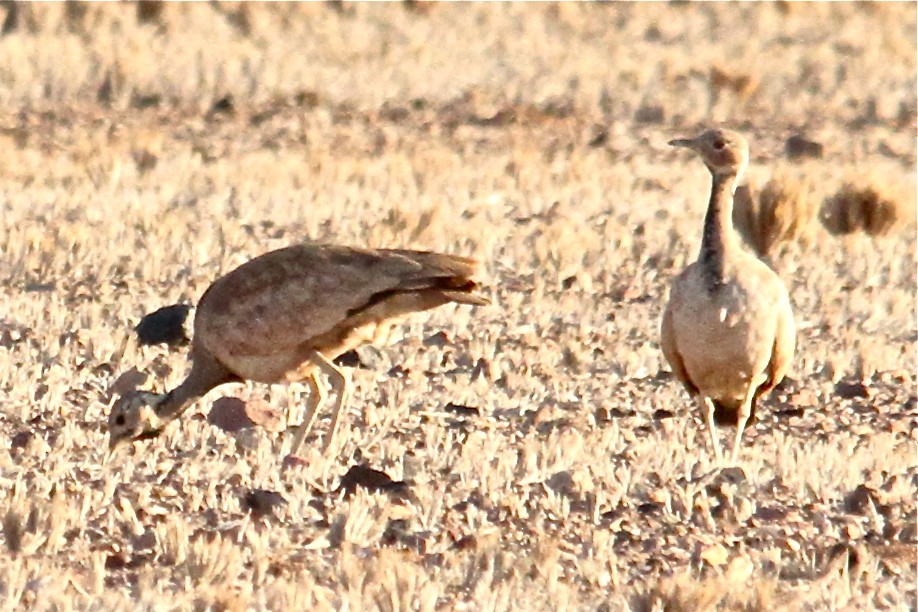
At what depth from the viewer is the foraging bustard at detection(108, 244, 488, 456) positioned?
7.39 meters

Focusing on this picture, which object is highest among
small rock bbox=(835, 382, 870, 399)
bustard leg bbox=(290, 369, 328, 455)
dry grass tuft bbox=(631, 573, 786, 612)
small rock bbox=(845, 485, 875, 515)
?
small rock bbox=(835, 382, 870, 399)

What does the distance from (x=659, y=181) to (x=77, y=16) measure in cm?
1420

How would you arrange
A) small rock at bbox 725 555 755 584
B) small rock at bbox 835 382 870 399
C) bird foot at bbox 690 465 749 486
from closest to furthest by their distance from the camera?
small rock at bbox 725 555 755 584 < bird foot at bbox 690 465 749 486 < small rock at bbox 835 382 870 399

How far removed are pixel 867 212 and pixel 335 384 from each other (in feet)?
20.7

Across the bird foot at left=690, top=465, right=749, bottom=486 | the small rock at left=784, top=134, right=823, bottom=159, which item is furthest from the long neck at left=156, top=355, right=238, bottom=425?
the small rock at left=784, top=134, right=823, bottom=159

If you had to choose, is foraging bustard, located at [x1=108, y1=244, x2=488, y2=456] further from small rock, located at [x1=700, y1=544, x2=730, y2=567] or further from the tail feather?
small rock, located at [x1=700, y1=544, x2=730, y2=567]

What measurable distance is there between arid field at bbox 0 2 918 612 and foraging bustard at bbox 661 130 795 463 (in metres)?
0.27

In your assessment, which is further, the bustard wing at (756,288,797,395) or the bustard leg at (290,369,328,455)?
the bustard leg at (290,369,328,455)

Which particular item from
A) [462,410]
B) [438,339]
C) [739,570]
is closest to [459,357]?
[438,339]

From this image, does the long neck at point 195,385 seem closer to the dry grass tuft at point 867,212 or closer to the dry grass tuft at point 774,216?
the dry grass tuft at point 774,216

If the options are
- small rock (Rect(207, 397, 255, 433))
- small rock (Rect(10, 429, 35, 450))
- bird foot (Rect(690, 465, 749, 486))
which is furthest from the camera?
small rock (Rect(207, 397, 255, 433))

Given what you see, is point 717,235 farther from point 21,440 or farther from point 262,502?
point 21,440

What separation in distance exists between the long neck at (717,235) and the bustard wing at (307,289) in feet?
3.07

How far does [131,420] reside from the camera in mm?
7391
